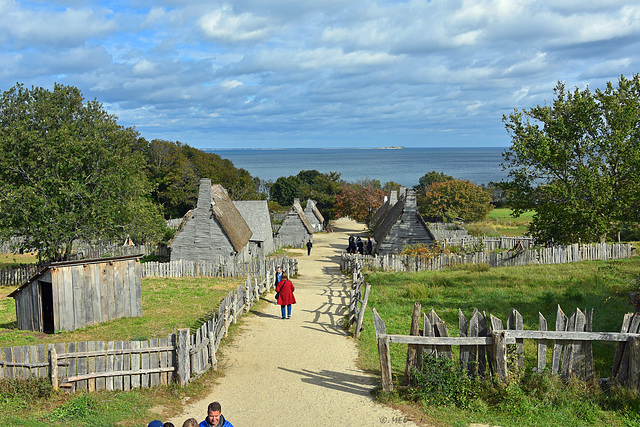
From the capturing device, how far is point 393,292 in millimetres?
21156

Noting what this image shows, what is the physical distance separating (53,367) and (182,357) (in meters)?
2.59

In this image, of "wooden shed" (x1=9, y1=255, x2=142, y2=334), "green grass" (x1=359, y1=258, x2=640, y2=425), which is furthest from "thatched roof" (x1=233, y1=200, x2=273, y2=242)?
"wooden shed" (x1=9, y1=255, x2=142, y2=334)

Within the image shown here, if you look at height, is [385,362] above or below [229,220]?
below

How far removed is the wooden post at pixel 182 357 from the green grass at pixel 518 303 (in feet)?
14.5

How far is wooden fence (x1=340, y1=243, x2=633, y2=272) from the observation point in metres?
28.6

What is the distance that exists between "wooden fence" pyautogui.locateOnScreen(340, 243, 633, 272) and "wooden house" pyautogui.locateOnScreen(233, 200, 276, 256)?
12377 mm

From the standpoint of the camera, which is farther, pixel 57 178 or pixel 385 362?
pixel 57 178

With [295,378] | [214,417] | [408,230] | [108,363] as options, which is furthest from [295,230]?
[214,417]

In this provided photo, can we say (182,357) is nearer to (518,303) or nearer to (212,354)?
(212,354)

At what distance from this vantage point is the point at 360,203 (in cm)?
6319

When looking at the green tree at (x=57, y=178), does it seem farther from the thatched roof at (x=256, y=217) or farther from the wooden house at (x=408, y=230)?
the wooden house at (x=408, y=230)

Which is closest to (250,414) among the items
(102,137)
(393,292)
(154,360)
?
(154,360)

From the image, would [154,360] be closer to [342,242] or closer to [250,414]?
[250,414]

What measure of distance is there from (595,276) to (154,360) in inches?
757
